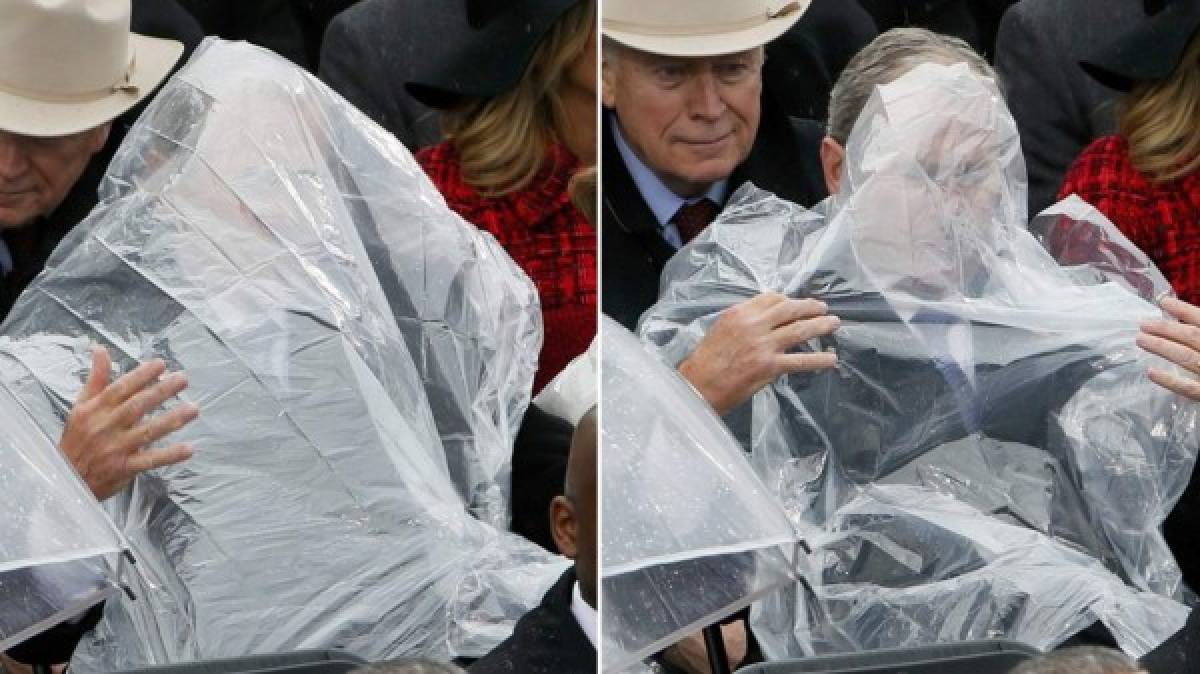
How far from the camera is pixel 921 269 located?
1645 mm

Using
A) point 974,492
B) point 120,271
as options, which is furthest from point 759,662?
point 120,271

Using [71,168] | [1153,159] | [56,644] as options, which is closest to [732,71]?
[1153,159]

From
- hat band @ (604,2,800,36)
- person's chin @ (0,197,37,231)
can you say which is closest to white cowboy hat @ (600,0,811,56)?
hat band @ (604,2,800,36)

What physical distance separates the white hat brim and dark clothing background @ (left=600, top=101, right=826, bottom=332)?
0.24 meters

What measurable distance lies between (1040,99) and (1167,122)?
0.27ft

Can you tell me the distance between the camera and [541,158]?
5.35 feet

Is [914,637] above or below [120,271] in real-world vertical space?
below

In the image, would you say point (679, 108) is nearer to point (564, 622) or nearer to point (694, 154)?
point (694, 154)

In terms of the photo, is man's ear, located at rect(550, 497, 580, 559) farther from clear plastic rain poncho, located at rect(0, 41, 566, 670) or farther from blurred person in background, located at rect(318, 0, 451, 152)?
blurred person in background, located at rect(318, 0, 451, 152)

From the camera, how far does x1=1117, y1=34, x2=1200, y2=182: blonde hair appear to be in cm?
165

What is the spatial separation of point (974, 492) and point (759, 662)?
0.16m

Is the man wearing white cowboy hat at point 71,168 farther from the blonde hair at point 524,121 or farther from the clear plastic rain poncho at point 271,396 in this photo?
the blonde hair at point 524,121

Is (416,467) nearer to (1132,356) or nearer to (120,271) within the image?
(120,271)

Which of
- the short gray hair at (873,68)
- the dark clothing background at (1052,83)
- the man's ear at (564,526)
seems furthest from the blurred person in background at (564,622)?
the dark clothing background at (1052,83)
